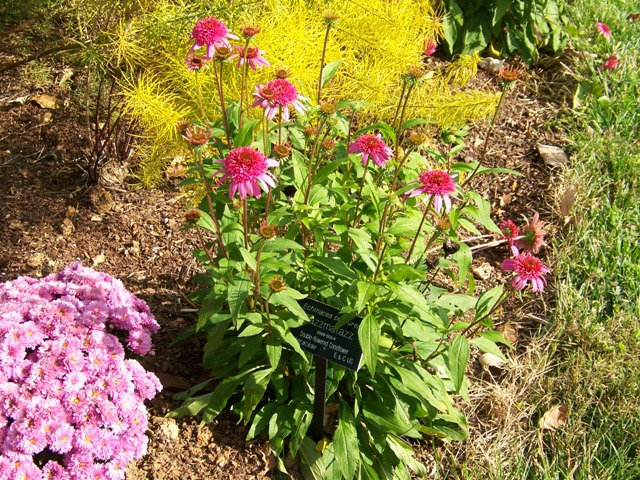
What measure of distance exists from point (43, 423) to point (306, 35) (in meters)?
2.24

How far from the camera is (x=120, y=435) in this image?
2055 millimetres

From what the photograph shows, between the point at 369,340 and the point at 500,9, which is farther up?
the point at 500,9

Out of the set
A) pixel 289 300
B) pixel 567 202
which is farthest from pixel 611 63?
pixel 289 300

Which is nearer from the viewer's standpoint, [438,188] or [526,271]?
[438,188]

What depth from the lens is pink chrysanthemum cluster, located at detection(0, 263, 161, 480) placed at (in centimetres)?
193

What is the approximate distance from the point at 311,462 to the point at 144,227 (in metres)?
1.36

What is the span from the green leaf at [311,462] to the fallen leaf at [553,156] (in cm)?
214

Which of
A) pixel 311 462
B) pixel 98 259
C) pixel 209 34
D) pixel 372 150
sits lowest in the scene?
pixel 311 462

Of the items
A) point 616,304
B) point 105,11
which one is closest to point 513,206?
point 616,304

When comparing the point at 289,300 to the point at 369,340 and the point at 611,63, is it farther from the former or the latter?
the point at 611,63

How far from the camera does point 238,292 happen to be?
198 cm

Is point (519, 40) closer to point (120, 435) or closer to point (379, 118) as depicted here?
point (379, 118)

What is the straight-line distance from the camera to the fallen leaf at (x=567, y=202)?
3.39m

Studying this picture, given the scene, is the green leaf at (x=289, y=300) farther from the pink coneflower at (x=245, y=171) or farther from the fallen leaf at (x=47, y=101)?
the fallen leaf at (x=47, y=101)
